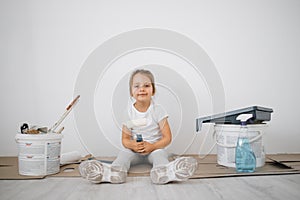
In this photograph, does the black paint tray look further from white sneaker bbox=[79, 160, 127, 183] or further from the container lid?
the container lid

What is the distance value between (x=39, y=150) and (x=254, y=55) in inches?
49.6

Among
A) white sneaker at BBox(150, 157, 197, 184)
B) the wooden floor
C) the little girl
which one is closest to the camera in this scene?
the wooden floor

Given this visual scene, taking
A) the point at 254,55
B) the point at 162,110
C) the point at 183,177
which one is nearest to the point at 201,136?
the point at 162,110

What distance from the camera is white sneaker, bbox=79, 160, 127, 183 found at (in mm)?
945

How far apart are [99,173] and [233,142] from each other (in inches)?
21.9

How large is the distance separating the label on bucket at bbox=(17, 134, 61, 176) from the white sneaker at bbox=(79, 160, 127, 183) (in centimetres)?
19

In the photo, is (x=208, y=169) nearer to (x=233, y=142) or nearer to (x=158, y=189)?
(x=233, y=142)

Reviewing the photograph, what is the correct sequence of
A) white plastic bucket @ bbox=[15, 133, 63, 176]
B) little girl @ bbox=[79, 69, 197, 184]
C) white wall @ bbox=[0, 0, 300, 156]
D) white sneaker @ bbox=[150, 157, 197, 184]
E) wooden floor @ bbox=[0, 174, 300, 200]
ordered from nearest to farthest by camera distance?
1. wooden floor @ bbox=[0, 174, 300, 200]
2. white sneaker @ bbox=[150, 157, 197, 184]
3. white plastic bucket @ bbox=[15, 133, 63, 176]
4. little girl @ bbox=[79, 69, 197, 184]
5. white wall @ bbox=[0, 0, 300, 156]

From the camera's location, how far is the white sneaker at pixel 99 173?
37.2 inches

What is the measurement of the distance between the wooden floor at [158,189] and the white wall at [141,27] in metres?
0.58

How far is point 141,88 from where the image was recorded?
4.25 ft

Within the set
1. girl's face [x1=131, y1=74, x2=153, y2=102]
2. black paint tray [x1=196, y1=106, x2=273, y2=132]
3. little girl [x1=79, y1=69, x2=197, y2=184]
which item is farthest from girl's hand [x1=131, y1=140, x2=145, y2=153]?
black paint tray [x1=196, y1=106, x2=273, y2=132]

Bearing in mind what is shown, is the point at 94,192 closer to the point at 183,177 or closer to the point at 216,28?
the point at 183,177

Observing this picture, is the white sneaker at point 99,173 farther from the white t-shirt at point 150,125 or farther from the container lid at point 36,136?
the white t-shirt at point 150,125
